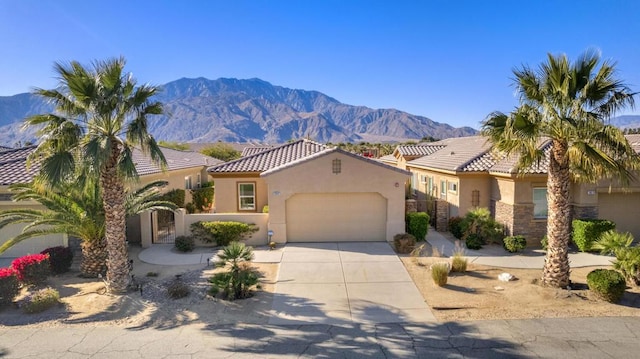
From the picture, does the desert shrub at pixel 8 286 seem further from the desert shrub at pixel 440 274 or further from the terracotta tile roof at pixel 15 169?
the desert shrub at pixel 440 274

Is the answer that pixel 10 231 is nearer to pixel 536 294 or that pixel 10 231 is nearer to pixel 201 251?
pixel 201 251

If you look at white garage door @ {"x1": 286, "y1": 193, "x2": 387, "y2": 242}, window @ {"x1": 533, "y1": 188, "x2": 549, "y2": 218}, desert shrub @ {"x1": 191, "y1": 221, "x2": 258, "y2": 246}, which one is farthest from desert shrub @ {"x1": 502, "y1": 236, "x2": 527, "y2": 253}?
desert shrub @ {"x1": 191, "y1": 221, "x2": 258, "y2": 246}

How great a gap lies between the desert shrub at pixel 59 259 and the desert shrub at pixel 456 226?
15589mm

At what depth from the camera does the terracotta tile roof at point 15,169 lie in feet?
48.4

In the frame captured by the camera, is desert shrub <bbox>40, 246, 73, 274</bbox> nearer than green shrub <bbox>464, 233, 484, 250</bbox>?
Yes

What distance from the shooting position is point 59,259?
41.6ft

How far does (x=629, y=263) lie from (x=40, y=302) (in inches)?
648

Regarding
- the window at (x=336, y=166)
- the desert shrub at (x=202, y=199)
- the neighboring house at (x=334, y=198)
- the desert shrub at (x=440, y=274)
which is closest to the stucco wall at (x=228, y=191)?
the neighboring house at (x=334, y=198)

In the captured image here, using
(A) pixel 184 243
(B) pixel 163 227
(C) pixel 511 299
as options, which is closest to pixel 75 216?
(A) pixel 184 243

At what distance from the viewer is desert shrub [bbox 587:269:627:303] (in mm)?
9906

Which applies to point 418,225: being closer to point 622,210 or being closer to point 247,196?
point 247,196

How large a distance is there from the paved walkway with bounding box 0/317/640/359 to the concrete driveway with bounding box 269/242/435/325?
0.54m

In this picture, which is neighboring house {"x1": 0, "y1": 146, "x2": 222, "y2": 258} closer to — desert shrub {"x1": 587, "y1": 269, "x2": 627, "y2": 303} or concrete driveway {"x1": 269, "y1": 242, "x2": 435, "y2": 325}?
concrete driveway {"x1": 269, "y1": 242, "x2": 435, "y2": 325}

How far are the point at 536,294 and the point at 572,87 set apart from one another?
586cm
